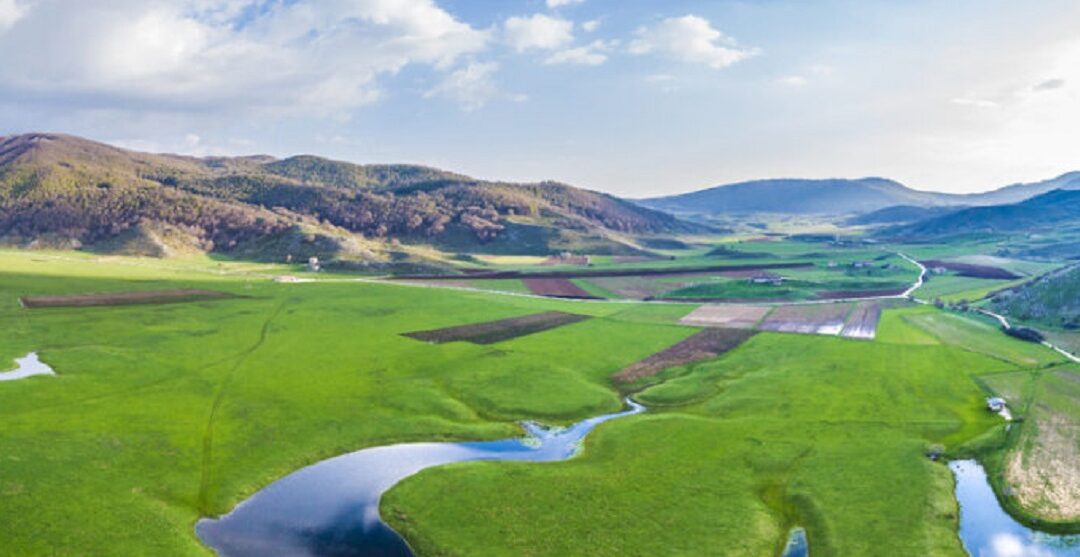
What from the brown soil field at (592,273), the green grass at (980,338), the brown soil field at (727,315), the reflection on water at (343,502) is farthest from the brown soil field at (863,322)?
the brown soil field at (592,273)

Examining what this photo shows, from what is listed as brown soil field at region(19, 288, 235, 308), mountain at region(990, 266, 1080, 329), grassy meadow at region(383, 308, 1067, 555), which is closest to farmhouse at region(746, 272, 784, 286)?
mountain at region(990, 266, 1080, 329)

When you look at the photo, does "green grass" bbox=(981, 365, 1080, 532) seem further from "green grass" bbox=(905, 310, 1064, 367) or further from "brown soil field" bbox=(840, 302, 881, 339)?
"brown soil field" bbox=(840, 302, 881, 339)

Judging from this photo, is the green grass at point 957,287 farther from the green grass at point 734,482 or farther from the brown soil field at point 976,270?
the green grass at point 734,482

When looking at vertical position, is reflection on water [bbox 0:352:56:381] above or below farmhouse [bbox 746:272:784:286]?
below

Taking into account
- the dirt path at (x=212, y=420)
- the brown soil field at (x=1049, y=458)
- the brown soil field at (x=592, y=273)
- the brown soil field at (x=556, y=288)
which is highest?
the brown soil field at (x=592, y=273)

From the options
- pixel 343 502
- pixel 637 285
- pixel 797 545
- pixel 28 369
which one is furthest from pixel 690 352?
pixel 637 285

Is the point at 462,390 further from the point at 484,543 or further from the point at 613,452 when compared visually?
the point at 484,543

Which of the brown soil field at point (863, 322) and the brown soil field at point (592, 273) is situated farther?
the brown soil field at point (592, 273)
